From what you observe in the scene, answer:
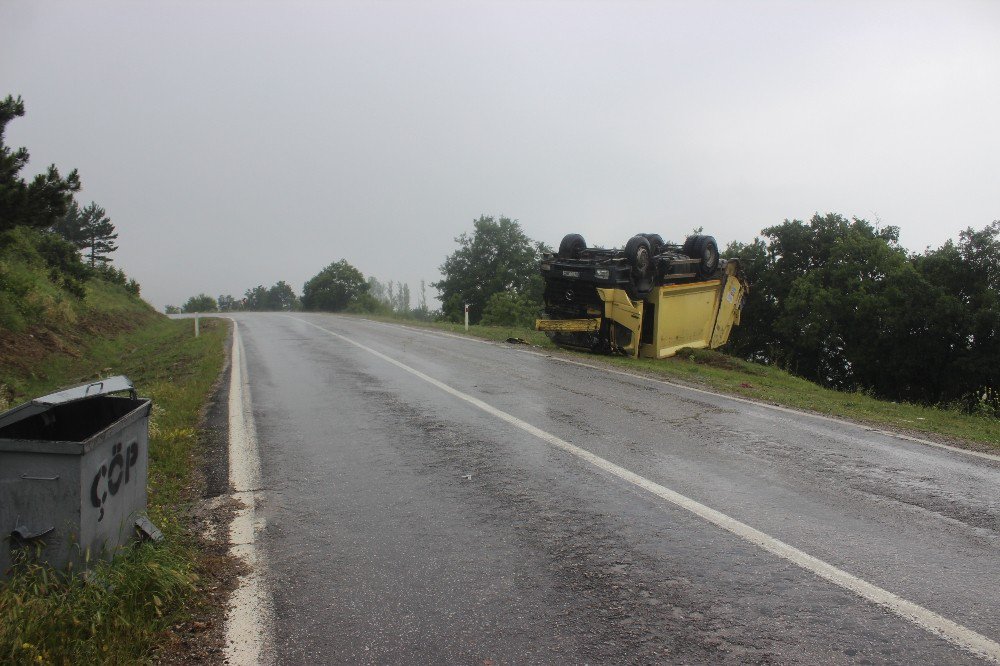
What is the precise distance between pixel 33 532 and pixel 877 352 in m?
31.2

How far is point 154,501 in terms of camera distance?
4609 millimetres

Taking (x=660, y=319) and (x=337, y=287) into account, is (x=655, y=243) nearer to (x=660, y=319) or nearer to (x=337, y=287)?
(x=660, y=319)

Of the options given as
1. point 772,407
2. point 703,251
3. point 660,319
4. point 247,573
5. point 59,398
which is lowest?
point 247,573

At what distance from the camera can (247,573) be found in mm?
3559

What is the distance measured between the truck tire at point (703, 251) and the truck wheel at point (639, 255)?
1.93 m

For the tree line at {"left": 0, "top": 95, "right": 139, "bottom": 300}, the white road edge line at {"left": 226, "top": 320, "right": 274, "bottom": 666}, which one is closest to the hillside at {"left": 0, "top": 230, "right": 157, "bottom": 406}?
the tree line at {"left": 0, "top": 95, "right": 139, "bottom": 300}

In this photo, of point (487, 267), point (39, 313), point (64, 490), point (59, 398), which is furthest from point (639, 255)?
point (487, 267)

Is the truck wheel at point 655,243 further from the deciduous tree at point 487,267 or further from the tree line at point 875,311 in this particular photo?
the deciduous tree at point 487,267

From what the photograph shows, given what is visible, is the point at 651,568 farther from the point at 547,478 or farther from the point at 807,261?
the point at 807,261

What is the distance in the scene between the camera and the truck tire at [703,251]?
16875mm

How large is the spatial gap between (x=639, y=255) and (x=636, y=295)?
3.19 ft

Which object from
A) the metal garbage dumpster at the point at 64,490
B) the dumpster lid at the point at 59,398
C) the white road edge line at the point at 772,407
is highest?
the dumpster lid at the point at 59,398

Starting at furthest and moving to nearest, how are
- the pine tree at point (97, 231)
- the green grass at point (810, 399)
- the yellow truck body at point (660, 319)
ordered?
the pine tree at point (97, 231), the yellow truck body at point (660, 319), the green grass at point (810, 399)

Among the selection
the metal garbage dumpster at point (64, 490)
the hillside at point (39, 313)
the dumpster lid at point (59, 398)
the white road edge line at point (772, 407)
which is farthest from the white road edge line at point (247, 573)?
the hillside at point (39, 313)
